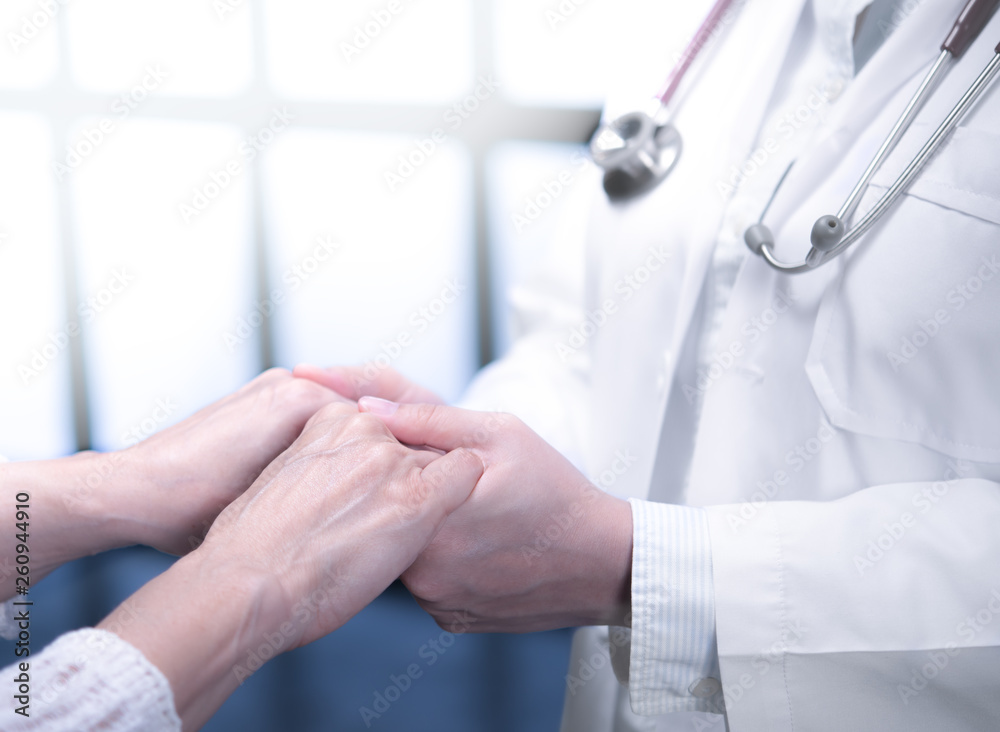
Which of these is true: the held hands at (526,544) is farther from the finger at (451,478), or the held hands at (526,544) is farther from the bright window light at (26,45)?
the bright window light at (26,45)

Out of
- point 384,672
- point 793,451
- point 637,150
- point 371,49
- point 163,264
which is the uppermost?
point 371,49

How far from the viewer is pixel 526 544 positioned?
64cm

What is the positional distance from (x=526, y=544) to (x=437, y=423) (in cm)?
16

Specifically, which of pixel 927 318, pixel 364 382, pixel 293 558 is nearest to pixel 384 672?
pixel 364 382

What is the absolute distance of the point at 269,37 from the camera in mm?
1909

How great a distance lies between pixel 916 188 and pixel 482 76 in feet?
5.31

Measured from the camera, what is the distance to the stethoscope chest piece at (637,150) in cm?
86

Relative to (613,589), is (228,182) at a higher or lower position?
higher

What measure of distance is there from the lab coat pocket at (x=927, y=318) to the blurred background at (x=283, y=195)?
55.0 inches

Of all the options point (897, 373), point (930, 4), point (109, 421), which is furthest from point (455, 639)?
point (930, 4)

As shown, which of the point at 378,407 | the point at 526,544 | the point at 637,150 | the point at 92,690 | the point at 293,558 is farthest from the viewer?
the point at 637,150

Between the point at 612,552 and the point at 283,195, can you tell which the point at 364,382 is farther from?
the point at 283,195

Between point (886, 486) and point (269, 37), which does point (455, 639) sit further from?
point (269, 37)

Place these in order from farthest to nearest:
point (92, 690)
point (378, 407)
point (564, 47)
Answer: point (564, 47)
point (378, 407)
point (92, 690)
